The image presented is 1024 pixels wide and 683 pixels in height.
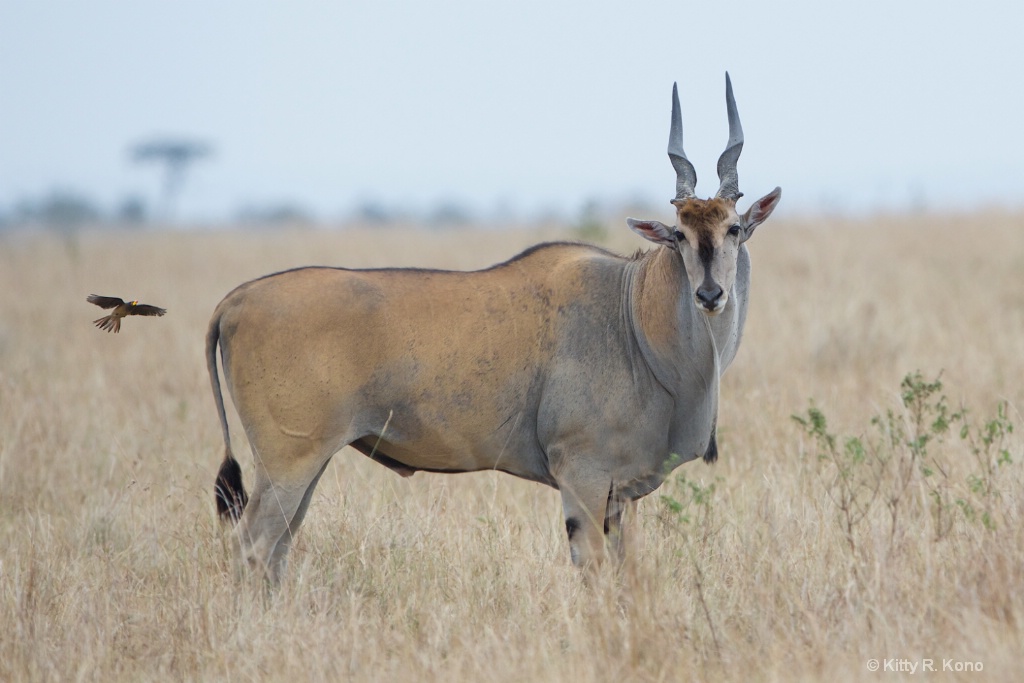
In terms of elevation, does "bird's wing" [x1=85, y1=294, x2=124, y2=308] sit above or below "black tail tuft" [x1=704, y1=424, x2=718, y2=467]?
above

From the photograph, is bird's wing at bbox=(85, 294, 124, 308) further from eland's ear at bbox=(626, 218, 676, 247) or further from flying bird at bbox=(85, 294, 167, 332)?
eland's ear at bbox=(626, 218, 676, 247)

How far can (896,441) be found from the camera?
5.97 m

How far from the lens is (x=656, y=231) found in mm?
5602

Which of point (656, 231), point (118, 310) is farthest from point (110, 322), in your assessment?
point (656, 231)

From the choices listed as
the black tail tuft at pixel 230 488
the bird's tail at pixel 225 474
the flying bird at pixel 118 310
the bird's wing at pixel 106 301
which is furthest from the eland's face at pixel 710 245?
the bird's wing at pixel 106 301

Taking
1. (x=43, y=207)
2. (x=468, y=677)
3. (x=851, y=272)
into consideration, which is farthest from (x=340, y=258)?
(x=43, y=207)

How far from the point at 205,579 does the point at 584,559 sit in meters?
1.77

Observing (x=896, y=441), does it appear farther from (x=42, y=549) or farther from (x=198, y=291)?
(x=198, y=291)

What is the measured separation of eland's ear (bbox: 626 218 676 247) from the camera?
5.55 m

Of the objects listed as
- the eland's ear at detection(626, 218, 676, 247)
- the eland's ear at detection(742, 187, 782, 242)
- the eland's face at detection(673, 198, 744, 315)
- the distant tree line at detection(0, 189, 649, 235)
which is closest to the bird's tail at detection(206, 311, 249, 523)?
the eland's ear at detection(626, 218, 676, 247)

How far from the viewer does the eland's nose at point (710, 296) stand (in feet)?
16.9

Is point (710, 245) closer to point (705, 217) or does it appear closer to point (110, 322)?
point (705, 217)

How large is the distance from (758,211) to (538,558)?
2.00 meters

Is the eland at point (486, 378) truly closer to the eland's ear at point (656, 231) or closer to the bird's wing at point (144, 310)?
the eland's ear at point (656, 231)
